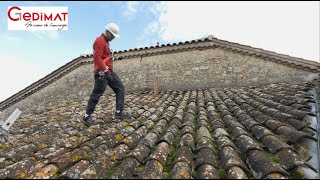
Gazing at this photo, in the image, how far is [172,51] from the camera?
10258 millimetres

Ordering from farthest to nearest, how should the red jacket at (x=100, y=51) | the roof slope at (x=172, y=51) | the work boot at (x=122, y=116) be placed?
the roof slope at (x=172, y=51), the work boot at (x=122, y=116), the red jacket at (x=100, y=51)

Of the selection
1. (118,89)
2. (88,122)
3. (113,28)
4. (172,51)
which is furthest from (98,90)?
(172,51)

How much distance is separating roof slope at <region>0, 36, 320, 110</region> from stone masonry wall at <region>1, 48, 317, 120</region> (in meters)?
0.17

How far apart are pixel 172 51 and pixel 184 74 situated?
3.71 ft

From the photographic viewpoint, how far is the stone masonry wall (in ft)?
29.1

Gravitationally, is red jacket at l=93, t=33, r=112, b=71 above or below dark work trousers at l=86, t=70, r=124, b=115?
above

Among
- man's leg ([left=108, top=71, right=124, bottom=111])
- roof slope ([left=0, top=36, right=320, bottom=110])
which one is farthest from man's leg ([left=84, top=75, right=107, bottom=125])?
roof slope ([left=0, top=36, right=320, bottom=110])

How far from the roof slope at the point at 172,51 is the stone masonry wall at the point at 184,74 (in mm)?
166

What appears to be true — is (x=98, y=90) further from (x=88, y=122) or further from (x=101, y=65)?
(x=88, y=122)

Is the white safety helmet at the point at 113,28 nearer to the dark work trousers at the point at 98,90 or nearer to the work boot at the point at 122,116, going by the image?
the dark work trousers at the point at 98,90

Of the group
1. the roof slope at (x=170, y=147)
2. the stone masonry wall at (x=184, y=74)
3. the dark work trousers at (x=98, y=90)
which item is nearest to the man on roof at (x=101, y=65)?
the dark work trousers at (x=98, y=90)

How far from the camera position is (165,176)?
2391mm

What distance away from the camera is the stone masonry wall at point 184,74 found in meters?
8.88

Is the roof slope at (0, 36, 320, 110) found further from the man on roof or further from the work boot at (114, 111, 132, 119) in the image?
the work boot at (114, 111, 132, 119)
